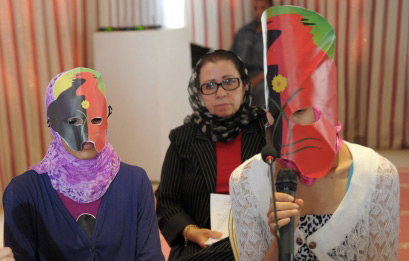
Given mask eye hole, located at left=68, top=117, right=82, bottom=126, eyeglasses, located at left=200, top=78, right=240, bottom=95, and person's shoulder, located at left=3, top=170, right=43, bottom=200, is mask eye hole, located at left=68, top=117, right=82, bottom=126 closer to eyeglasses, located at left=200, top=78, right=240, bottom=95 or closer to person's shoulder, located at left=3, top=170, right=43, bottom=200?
person's shoulder, located at left=3, top=170, right=43, bottom=200

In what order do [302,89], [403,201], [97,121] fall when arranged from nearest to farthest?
[302,89] < [97,121] < [403,201]

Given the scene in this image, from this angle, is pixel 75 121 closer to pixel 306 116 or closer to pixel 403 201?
pixel 306 116

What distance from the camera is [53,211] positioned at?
6.00 feet

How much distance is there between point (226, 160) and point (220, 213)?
27 cm

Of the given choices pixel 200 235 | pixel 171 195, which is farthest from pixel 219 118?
pixel 200 235

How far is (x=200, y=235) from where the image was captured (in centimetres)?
222

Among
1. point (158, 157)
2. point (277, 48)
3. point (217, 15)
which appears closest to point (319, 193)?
point (277, 48)

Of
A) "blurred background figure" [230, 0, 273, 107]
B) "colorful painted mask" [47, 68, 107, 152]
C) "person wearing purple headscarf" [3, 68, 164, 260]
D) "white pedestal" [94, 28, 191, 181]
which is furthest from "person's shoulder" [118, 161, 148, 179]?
"blurred background figure" [230, 0, 273, 107]

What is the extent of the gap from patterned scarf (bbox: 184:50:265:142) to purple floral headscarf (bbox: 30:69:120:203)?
1.97 feet

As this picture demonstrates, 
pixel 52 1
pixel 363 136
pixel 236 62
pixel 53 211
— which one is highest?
pixel 52 1

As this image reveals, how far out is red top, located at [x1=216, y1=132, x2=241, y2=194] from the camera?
233 centimetres

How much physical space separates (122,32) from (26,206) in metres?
2.88

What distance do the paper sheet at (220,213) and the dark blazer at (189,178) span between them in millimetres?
89

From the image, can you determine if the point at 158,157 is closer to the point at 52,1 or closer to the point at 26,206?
the point at 52,1
